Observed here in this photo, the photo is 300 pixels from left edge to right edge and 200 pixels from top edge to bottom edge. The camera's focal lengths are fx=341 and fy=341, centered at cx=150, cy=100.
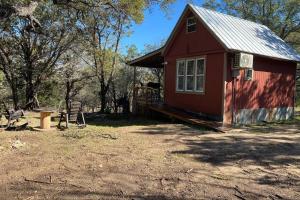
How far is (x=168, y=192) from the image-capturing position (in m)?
5.19

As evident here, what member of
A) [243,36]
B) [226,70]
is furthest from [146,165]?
[243,36]

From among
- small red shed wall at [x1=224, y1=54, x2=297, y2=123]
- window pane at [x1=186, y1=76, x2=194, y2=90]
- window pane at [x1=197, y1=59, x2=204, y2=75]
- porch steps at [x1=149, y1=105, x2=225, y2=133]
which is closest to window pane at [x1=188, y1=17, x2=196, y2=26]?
window pane at [x1=197, y1=59, x2=204, y2=75]

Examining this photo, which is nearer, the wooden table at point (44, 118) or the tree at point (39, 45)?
the wooden table at point (44, 118)

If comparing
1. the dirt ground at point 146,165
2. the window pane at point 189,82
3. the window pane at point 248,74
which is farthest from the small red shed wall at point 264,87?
the dirt ground at point 146,165

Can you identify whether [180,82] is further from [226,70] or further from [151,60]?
[151,60]

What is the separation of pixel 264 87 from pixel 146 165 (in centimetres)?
937

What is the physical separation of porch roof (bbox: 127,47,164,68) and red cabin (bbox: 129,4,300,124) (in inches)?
4.2

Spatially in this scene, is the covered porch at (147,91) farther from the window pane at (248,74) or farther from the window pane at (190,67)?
the window pane at (248,74)

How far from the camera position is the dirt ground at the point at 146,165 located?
17.1 feet

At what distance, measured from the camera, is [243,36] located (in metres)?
14.0

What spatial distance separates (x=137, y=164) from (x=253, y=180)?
2210 mm

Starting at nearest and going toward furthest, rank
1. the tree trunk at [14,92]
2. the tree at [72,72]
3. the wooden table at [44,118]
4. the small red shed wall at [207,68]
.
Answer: the wooden table at [44,118], the small red shed wall at [207,68], the tree trunk at [14,92], the tree at [72,72]

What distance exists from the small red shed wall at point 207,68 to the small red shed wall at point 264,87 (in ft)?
1.22

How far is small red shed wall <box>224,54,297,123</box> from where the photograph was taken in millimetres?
12980
